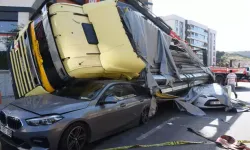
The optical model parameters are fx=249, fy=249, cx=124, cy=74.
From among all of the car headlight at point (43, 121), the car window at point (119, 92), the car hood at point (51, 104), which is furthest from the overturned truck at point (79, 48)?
the car headlight at point (43, 121)

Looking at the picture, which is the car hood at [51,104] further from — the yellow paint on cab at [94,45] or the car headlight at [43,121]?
the yellow paint on cab at [94,45]

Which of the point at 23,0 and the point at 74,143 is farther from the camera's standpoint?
the point at 23,0

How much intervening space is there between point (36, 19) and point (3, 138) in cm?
297

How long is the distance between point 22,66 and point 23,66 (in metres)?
0.06

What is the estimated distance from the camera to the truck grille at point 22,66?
586cm

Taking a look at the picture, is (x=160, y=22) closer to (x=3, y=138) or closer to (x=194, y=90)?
(x=194, y=90)

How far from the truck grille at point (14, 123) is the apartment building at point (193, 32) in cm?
7907

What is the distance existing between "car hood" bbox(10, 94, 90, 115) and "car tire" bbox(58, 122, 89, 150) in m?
0.31

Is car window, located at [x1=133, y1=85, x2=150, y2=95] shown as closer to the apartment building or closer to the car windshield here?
the car windshield

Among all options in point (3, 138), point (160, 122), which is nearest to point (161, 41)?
point (160, 122)

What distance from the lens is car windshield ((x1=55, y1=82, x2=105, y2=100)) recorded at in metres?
4.93

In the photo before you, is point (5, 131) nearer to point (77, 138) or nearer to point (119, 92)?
point (77, 138)

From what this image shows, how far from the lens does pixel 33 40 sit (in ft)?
18.7

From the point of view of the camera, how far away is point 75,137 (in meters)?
4.22
